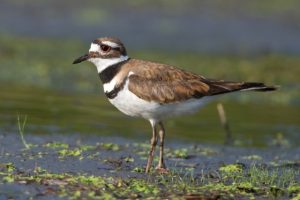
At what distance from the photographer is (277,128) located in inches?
542

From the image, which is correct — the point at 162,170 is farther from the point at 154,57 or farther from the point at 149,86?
the point at 154,57

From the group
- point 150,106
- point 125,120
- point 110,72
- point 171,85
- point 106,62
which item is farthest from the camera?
point 125,120

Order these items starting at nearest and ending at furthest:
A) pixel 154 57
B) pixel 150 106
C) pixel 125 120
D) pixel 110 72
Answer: pixel 150 106
pixel 110 72
pixel 125 120
pixel 154 57

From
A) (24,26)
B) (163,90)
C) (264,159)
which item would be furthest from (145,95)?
(24,26)

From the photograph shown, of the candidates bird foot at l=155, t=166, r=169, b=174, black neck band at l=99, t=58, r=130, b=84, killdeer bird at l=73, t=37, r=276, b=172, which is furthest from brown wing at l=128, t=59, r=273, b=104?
bird foot at l=155, t=166, r=169, b=174

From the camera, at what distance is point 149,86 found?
9102 mm

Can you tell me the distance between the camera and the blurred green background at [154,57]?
13438mm

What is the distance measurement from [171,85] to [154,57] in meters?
9.73

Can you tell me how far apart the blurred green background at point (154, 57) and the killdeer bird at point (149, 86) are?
9.77 feet

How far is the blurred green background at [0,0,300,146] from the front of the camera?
13438 mm

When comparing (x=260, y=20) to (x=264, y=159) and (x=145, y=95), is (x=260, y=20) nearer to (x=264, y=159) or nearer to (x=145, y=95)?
(x=264, y=159)

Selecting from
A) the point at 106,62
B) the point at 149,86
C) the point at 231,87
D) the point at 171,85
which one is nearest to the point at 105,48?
the point at 106,62

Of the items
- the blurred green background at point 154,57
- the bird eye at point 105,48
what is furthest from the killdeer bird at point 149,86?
the blurred green background at point 154,57

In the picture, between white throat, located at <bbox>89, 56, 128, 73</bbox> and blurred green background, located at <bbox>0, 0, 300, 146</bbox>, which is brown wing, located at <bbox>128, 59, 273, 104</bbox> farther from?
blurred green background, located at <bbox>0, 0, 300, 146</bbox>
